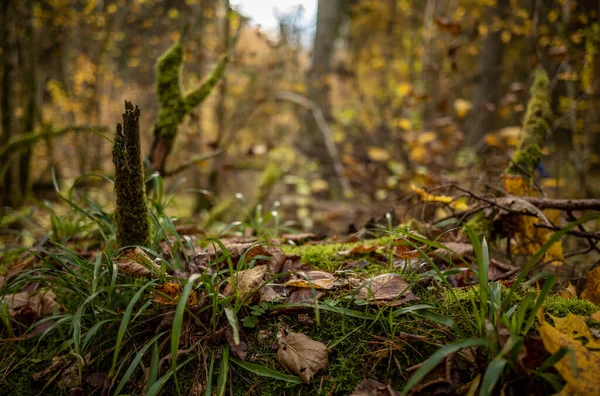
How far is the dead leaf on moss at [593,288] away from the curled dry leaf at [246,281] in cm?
127

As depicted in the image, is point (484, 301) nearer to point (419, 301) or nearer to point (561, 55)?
point (419, 301)

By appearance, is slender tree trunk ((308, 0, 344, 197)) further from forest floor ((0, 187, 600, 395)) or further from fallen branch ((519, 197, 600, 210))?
forest floor ((0, 187, 600, 395))

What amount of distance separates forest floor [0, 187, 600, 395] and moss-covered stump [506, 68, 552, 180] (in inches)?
32.6

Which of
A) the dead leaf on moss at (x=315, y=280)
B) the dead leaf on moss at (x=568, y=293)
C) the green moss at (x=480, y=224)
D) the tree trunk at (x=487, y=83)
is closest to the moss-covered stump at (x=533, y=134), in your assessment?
the green moss at (x=480, y=224)

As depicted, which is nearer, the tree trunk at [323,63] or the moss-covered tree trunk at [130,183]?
the moss-covered tree trunk at [130,183]

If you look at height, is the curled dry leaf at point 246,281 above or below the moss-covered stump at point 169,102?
below

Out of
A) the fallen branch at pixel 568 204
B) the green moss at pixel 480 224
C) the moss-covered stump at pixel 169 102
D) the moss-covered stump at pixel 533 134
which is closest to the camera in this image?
the fallen branch at pixel 568 204

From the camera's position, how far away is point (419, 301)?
1233 mm

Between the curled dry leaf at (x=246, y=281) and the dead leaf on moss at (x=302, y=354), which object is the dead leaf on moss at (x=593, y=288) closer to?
the dead leaf on moss at (x=302, y=354)

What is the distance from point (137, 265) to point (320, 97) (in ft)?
22.0

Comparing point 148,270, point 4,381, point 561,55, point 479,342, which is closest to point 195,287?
point 148,270

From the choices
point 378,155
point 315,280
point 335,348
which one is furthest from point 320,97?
point 335,348

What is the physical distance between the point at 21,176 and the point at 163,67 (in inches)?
134

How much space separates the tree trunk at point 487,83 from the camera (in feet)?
21.8
